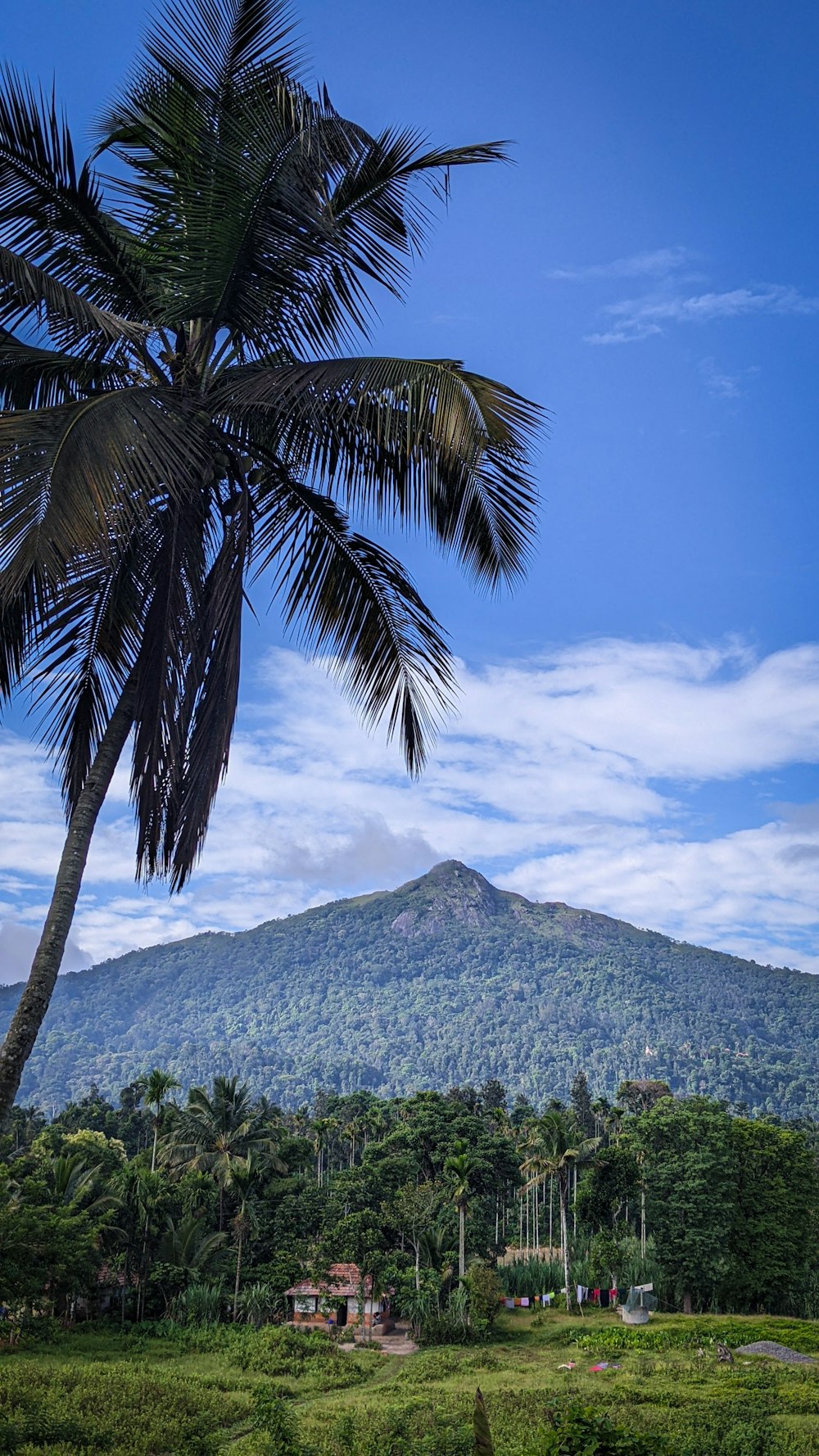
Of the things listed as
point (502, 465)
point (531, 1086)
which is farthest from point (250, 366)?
point (531, 1086)

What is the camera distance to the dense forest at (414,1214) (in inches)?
1071

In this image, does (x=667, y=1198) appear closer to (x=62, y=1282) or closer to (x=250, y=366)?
(x=62, y=1282)

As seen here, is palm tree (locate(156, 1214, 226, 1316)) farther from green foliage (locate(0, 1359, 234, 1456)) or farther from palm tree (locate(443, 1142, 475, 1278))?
green foliage (locate(0, 1359, 234, 1456))

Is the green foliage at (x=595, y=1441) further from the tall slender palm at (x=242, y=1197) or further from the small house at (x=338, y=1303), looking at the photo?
the tall slender palm at (x=242, y=1197)

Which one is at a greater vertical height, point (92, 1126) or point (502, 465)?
point (502, 465)

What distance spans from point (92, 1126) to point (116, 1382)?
38.2 metres

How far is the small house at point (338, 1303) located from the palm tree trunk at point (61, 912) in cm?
2851

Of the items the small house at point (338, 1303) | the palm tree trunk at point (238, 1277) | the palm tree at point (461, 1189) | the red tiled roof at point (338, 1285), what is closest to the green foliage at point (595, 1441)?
the palm tree at point (461, 1189)

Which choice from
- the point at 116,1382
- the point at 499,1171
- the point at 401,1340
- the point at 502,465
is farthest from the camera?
the point at 499,1171

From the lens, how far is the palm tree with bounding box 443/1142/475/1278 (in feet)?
95.3

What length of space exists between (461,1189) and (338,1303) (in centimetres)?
448

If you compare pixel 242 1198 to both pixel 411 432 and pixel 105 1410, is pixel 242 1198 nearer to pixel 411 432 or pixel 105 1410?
pixel 105 1410

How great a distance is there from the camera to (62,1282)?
75.4ft

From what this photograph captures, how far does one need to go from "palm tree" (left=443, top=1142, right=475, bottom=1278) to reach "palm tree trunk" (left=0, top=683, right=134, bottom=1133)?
93.3 ft
